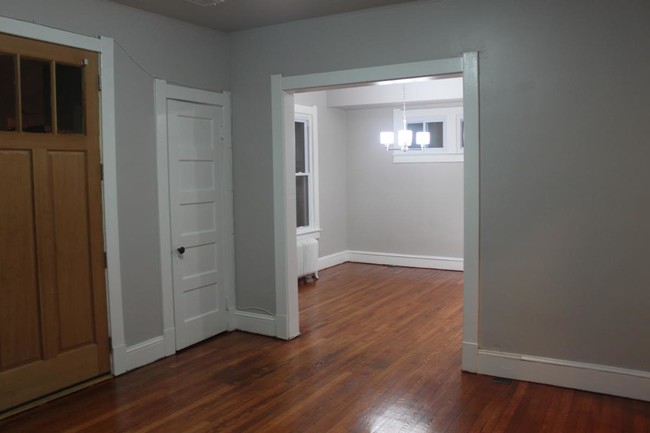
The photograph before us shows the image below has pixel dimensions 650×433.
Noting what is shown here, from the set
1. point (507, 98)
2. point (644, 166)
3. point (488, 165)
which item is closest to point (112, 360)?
point (488, 165)

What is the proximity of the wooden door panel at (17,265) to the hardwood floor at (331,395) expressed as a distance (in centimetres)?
42

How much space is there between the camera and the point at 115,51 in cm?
400

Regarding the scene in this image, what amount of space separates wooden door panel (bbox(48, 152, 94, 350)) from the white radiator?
3496 mm

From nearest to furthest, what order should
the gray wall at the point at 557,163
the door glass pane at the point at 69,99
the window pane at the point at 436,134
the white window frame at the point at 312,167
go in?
the gray wall at the point at 557,163 → the door glass pane at the point at 69,99 → the white window frame at the point at 312,167 → the window pane at the point at 436,134

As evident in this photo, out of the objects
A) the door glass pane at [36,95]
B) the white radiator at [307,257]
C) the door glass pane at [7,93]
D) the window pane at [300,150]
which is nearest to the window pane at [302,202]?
the window pane at [300,150]

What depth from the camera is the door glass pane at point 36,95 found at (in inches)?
135

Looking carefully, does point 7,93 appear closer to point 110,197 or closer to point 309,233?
point 110,197

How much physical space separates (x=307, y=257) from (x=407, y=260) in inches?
70.2

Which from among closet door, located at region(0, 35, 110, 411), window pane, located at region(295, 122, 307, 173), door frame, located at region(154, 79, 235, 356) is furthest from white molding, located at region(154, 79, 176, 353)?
window pane, located at region(295, 122, 307, 173)

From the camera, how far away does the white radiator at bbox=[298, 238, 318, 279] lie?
713 centimetres

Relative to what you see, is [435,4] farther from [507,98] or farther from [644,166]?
[644,166]

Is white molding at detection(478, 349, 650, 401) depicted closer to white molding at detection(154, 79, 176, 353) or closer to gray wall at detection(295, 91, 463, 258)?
white molding at detection(154, 79, 176, 353)

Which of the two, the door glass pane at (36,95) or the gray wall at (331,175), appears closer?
the door glass pane at (36,95)

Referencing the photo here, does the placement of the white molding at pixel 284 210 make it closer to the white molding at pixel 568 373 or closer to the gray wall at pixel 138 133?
the gray wall at pixel 138 133
